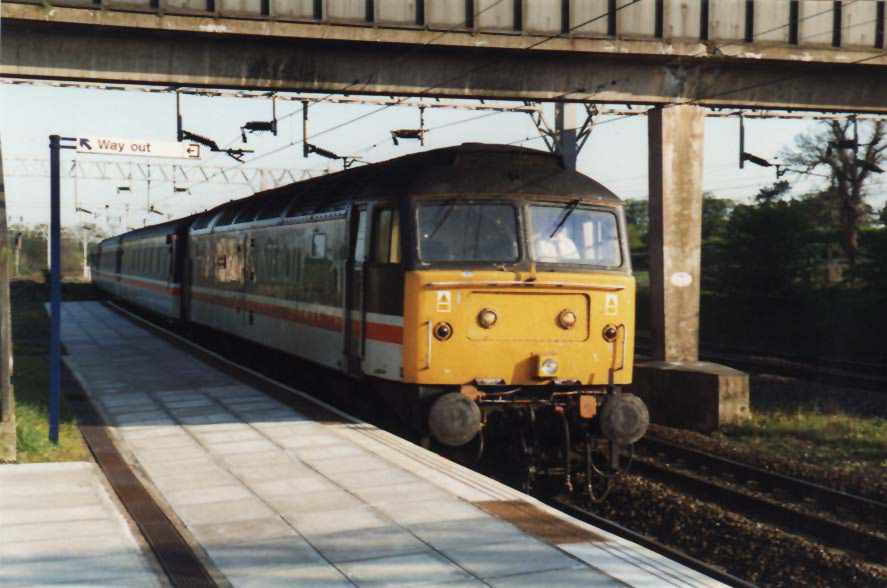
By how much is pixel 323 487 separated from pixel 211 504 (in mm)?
1033

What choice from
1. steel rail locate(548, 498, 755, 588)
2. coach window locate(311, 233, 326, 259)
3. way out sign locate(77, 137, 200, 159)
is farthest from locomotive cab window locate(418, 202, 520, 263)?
coach window locate(311, 233, 326, 259)

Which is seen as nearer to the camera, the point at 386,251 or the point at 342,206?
the point at 386,251

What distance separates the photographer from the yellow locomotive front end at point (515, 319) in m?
10.8

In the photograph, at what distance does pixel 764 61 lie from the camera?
58.5 ft

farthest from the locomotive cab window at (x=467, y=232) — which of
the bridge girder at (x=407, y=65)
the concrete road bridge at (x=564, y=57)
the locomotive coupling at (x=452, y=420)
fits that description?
the bridge girder at (x=407, y=65)

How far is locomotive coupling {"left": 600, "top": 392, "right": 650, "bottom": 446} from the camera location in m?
10.9

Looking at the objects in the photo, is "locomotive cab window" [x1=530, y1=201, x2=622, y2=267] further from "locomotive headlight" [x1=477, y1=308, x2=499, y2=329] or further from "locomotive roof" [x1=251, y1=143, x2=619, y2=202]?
"locomotive headlight" [x1=477, y1=308, x2=499, y2=329]

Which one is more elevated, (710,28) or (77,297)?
(710,28)

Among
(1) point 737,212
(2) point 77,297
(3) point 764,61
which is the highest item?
(3) point 764,61

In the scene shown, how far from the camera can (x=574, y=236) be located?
1149 centimetres

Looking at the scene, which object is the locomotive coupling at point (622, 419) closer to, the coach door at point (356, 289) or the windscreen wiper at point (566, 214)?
the windscreen wiper at point (566, 214)

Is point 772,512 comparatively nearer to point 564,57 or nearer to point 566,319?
point 566,319

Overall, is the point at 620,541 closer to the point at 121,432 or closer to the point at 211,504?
the point at 211,504

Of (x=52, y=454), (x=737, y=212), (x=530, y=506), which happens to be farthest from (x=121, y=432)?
(x=737, y=212)
